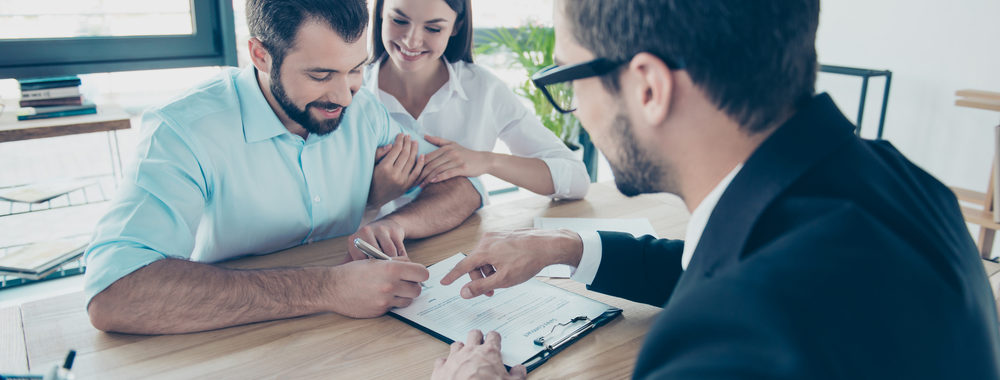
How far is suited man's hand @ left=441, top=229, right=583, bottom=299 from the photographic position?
3.78ft

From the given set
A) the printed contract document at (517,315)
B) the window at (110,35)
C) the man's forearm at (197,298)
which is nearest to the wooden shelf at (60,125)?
the window at (110,35)

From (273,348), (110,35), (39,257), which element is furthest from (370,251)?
(110,35)

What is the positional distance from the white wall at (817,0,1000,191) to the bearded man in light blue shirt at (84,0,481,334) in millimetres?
2600

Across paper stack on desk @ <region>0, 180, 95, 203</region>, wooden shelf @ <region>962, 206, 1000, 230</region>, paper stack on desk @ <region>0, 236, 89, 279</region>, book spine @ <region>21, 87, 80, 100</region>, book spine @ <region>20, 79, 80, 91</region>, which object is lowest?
paper stack on desk @ <region>0, 236, 89, 279</region>

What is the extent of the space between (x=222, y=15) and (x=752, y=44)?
8.96ft

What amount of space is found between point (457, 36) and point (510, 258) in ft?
3.48

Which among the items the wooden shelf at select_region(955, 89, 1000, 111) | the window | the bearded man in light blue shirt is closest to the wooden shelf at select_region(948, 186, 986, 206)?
the wooden shelf at select_region(955, 89, 1000, 111)

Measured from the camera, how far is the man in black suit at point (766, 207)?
1.82ft

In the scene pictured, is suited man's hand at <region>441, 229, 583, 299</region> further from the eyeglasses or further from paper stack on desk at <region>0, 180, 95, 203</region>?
paper stack on desk at <region>0, 180, 95, 203</region>

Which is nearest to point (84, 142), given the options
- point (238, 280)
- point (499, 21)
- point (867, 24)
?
point (499, 21)

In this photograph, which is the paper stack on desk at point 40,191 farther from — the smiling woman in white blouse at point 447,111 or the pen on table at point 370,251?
the pen on table at point 370,251

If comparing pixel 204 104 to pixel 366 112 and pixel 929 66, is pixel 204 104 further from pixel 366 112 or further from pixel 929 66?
pixel 929 66

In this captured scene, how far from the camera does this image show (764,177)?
2.31 ft

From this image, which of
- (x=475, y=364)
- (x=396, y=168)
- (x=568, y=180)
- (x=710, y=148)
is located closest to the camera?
(x=710, y=148)
